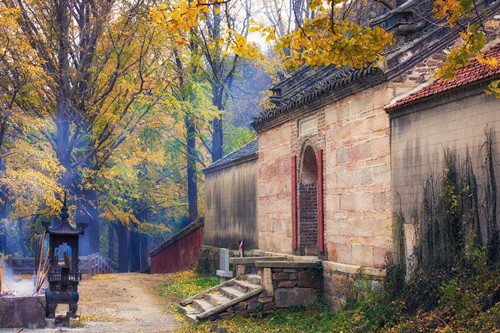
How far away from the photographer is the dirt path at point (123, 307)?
14.1 m

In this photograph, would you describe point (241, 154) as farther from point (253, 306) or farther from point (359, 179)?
point (359, 179)

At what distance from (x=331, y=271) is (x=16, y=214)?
15.3 metres

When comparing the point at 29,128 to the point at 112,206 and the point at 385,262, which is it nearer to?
the point at 112,206

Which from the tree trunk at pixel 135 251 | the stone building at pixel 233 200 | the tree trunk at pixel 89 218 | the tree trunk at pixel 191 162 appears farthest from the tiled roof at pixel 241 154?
the tree trunk at pixel 135 251

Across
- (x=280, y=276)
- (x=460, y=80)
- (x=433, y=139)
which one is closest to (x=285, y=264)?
(x=280, y=276)

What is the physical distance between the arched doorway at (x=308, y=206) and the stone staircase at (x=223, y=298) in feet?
5.22

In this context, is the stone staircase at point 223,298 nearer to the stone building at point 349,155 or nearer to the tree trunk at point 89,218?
the stone building at point 349,155

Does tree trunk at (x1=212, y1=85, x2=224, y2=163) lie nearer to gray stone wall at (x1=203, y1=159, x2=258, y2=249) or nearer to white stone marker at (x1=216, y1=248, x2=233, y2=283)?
gray stone wall at (x1=203, y1=159, x2=258, y2=249)

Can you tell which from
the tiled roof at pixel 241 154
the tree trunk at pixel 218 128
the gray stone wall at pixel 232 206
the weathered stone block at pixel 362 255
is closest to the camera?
the weathered stone block at pixel 362 255

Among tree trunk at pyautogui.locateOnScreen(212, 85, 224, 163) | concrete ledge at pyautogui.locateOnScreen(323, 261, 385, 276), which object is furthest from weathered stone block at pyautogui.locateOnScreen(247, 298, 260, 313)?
tree trunk at pyautogui.locateOnScreen(212, 85, 224, 163)

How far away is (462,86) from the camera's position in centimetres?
1013

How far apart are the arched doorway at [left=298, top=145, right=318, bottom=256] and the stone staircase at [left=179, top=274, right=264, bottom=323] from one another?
1590 mm

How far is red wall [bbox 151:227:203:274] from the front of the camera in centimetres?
2733

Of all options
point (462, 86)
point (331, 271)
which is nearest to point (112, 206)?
point (331, 271)
